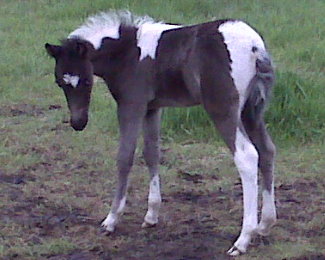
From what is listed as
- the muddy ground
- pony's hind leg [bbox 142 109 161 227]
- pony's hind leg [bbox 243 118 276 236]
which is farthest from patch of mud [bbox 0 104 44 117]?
pony's hind leg [bbox 243 118 276 236]

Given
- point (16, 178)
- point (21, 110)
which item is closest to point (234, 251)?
point (16, 178)

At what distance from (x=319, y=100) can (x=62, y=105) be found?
7.73ft

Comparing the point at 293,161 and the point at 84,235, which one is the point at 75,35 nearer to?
the point at 84,235

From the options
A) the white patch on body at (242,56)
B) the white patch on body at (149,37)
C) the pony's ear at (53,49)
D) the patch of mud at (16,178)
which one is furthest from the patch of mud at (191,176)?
the pony's ear at (53,49)

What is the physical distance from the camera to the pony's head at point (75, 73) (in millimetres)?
5121

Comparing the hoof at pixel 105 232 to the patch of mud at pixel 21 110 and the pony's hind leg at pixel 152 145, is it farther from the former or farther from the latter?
the patch of mud at pixel 21 110

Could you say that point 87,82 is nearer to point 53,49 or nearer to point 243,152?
point 53,49

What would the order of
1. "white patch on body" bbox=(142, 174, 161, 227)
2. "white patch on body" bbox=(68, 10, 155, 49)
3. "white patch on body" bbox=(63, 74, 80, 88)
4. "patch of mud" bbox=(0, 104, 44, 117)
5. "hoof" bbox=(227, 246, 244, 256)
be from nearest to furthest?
"hoof" bbox=(227, 246, 244, 256)
"white patch on body" bbox=(63, 74, 80, 88)
"white patch on body" bbox=(68, 10, 155, 49)
"white patch on body" bbox=(142, 174, 161, 227)
"patch of mud" bbox=(0, 104, 44, 117)

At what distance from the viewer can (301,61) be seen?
9320mm

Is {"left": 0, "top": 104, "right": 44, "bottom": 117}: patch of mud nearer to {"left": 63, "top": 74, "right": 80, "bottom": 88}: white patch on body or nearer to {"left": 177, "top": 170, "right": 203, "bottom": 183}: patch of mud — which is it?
{"left": 177, "top": 170, "right": 203, "bottom": 183}: patch of mud

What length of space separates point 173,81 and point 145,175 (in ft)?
4.86

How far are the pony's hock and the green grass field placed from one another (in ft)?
0.77

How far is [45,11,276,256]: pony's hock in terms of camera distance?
16.1ft

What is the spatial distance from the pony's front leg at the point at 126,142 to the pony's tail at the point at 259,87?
2.04 ft
